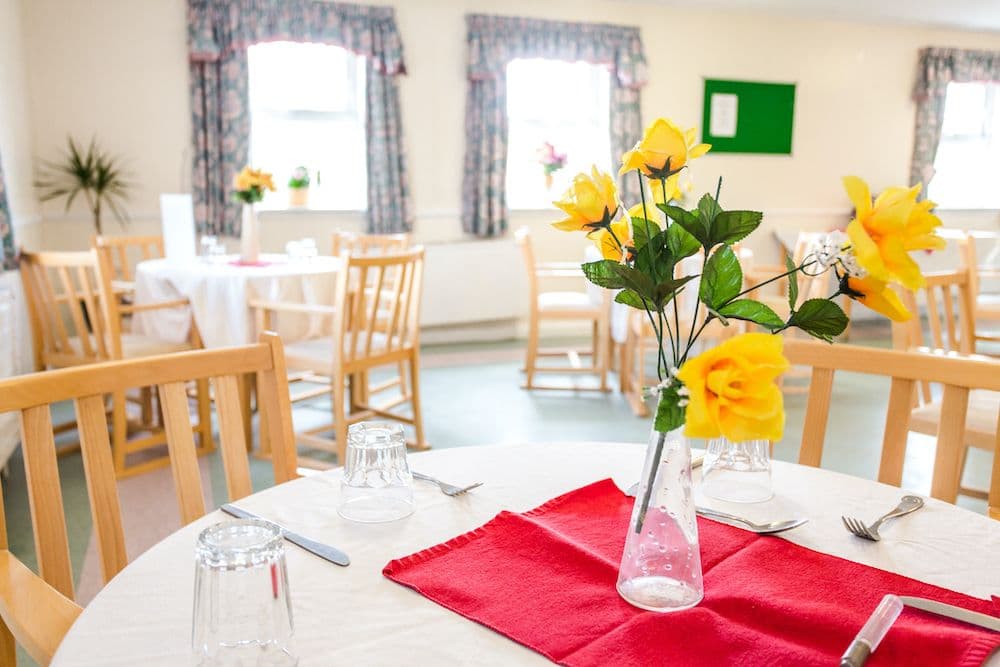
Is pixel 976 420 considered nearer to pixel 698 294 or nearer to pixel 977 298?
pixel 698 294

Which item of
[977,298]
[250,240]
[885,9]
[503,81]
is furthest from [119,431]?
[885,9]

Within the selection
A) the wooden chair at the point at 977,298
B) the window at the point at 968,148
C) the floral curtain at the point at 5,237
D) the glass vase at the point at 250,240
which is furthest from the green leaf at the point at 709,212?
the window at the point at 968,148

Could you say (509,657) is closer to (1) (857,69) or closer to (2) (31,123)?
(2) (31,123)

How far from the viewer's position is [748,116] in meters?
6.45

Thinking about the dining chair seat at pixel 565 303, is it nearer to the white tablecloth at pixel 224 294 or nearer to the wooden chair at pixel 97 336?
the white tablecloth at pixel 224 294

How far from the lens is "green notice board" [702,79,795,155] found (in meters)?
6.31

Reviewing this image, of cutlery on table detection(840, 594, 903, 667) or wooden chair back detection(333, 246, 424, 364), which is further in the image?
wooden chair back detection(333, 246, 424, 364)

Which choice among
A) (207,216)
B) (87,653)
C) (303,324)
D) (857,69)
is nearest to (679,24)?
(857,69)

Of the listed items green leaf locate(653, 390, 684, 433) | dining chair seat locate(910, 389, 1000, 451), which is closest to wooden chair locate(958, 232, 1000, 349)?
dining chair seat locate(910, 389, 1000, 451)

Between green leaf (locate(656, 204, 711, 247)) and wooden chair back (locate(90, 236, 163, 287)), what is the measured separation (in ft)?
8.83

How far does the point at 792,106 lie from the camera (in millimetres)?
6559

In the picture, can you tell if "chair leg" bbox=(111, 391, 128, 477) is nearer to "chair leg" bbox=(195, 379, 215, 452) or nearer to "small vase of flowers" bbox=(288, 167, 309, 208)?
"chair leg" bbox=(195, 379, 215, 452)

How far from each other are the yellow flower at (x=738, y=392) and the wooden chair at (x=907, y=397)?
75 cm

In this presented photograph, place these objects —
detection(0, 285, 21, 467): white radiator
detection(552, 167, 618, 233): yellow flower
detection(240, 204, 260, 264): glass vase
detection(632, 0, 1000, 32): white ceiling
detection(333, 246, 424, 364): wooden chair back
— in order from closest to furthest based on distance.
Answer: detection(552, 167, 618, 233): yellow flower < detection(0, 285, 21, 467): white radiator < detection(333, 246, 424, 364): wooden chair back < detection(240, 204, 260, 264): glass vase < detection(632, 0, 1000, 32): white ceiling
